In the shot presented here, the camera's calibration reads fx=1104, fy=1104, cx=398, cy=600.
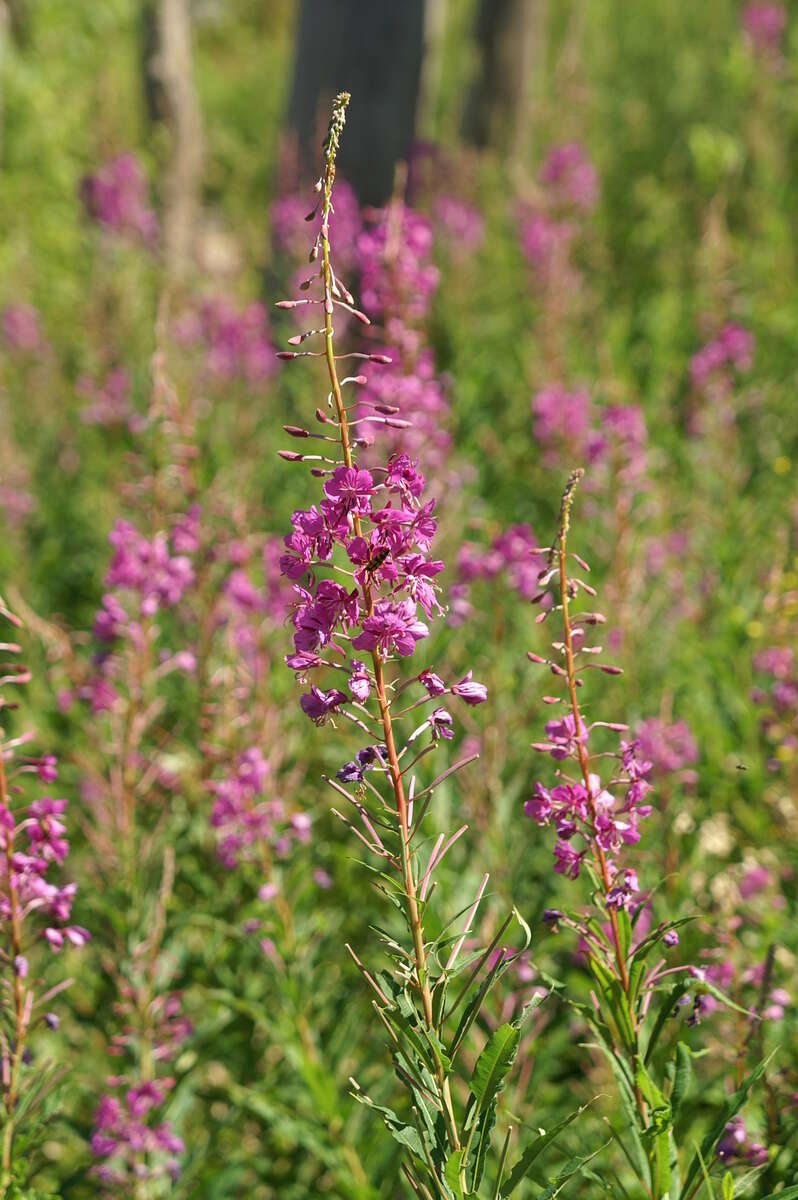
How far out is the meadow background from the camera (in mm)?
2328

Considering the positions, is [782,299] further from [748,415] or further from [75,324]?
[75,324]

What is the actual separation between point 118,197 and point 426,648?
4.86m

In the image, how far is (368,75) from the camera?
21.9ft

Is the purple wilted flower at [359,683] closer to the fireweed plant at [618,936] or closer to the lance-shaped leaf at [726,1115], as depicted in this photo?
the fireweed plant at [618,936]

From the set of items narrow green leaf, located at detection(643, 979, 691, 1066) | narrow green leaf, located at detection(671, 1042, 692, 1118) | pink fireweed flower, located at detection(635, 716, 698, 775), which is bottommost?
narrow green leaf, located at detection(671, 1042, 692, 1118)

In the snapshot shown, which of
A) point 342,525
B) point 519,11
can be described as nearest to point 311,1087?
point 342,525

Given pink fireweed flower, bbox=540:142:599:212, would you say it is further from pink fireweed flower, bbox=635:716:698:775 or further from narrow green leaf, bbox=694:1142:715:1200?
narrow green leaf, bbox=694:1142:715:1200

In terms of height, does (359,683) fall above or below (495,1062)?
above

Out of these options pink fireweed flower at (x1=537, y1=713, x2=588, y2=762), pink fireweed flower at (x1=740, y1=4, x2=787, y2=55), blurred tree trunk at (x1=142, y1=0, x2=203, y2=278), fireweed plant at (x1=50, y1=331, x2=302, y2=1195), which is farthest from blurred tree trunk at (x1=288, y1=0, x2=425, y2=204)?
pink fireweed flower at (x1=537, y1=713, x2=588, y2=762)

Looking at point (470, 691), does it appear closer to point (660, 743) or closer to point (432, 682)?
point (432, 682)

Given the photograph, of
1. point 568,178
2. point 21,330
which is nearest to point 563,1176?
point 568,178

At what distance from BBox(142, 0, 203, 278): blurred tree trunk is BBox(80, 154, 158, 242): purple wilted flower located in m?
1.75

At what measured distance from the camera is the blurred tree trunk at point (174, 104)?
8.75 metres

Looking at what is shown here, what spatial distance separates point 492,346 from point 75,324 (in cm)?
271
